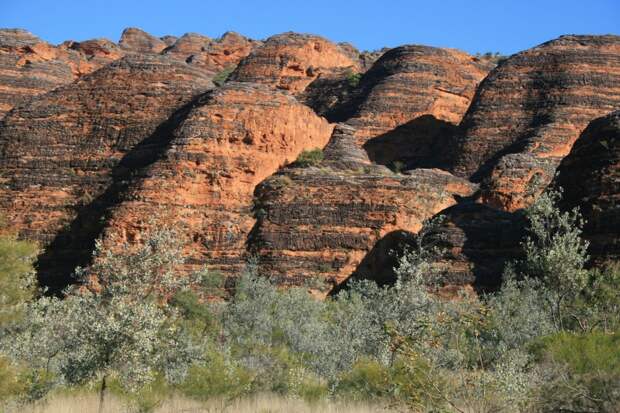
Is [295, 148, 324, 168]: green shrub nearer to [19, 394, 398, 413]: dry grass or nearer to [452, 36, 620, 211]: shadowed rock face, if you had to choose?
[452, 36, 620, 211]: shadowed rock face

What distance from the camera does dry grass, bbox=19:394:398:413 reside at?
521 inches

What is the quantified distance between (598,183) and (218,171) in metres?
17.6

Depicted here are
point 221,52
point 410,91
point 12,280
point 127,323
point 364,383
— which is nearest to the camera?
point 127,323

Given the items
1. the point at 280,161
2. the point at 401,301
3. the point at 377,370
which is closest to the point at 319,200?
the point at 280,161

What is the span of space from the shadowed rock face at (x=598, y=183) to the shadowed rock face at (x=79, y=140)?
67.7 feet

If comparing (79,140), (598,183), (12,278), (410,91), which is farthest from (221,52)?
(12,278)

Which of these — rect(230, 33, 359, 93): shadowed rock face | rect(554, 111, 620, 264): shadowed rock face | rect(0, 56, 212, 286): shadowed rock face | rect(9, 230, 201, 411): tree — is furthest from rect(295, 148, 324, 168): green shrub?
rect(9, 230, 201, 411): tree

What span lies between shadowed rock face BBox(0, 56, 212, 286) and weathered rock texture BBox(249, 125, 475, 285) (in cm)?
807

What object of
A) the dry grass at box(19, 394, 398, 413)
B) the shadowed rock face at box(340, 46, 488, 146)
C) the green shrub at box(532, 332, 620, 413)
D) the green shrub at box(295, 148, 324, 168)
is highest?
the shadowed rock face at box(340, 46, 488, 146)

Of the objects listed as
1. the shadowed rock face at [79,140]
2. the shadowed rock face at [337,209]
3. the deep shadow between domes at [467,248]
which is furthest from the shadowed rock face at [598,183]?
the shadowed rock face at [79,140]

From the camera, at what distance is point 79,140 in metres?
43.4

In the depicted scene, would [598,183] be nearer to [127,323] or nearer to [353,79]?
[127,323]

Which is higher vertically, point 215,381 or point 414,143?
point 414,143

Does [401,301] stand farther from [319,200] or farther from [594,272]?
[319,200]
